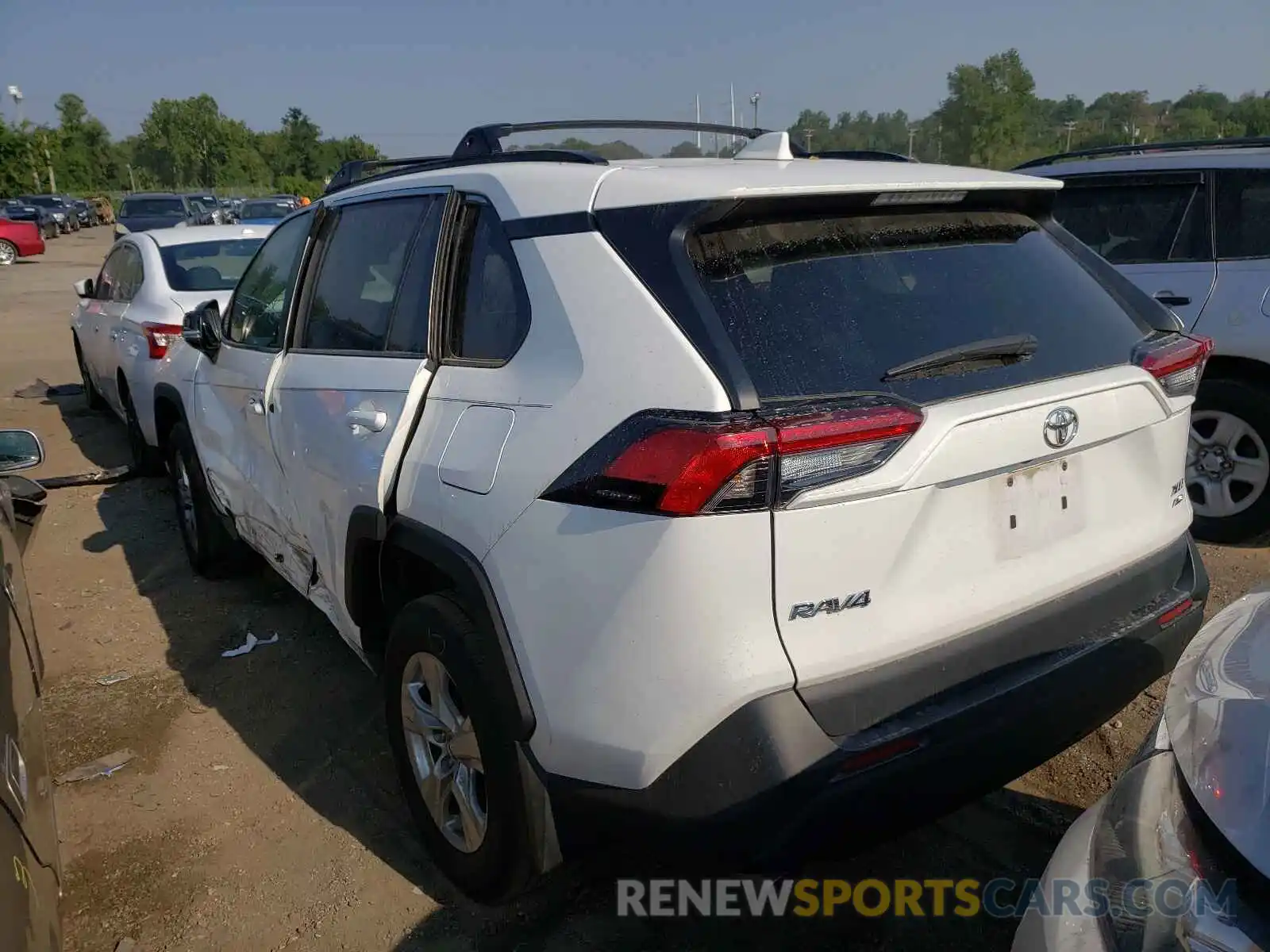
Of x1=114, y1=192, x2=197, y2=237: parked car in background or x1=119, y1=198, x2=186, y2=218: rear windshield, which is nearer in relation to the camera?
x1=114, y1=192, x2=197, y2=237: parked car in background

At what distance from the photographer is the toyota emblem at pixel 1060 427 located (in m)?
2.06

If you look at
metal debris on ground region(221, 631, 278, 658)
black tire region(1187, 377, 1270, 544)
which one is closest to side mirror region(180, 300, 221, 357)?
metal debris on ground region(221, 631, 278, 658)

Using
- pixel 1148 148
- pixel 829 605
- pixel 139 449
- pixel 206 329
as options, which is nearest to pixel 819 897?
pixel 829 605

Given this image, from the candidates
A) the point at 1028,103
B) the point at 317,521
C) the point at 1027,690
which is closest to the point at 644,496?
the point at 1027,690

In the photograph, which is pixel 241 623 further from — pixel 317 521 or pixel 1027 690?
pixel 1027 690

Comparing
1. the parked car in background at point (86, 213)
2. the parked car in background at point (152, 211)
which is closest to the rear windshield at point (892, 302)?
the parked car in background at point (152, 211)

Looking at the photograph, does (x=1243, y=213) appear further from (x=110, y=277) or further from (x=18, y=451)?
(x=110, y=277)

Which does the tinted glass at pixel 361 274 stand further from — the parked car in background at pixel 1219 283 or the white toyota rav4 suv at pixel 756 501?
the parked car in background at pixel 1219 283

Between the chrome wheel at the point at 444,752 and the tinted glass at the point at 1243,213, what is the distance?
4301mm

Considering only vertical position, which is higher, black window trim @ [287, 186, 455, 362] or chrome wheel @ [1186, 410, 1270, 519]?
black window trim @ [287, 186, 455, 362]

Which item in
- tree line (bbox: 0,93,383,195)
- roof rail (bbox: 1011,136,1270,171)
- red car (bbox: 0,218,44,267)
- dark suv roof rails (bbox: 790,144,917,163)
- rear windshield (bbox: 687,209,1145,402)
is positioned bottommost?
rear windshield (bbox: 687,209,1145,402)

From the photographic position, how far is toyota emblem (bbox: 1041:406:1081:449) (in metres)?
2.06

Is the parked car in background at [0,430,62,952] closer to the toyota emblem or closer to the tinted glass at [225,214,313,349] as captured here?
the tinted glass at [225,214,313,349]

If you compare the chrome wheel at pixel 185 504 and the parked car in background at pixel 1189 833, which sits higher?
the parked car in background at pixel 1189 833
